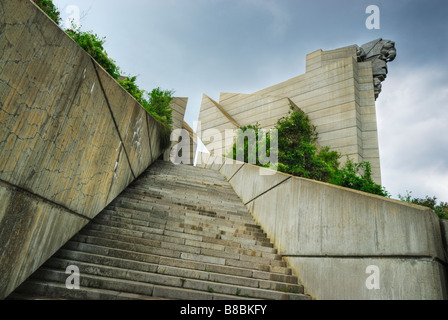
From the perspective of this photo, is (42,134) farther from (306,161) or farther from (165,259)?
(306,161)

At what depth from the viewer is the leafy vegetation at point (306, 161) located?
17.2ft

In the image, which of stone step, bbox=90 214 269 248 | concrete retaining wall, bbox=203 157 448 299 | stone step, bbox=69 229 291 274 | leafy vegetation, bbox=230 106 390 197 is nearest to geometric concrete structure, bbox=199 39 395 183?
leafy vegetation, bbox=230 106 390 197

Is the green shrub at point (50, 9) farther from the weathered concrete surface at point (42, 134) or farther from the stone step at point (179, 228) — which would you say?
the stone step at point (179, 228)

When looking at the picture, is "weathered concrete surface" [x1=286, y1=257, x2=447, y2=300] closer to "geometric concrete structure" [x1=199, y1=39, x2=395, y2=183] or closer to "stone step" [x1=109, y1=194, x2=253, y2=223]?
"stone step" [x1=109, y1=194, x2=253, y2=223]

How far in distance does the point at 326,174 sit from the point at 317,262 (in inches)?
234

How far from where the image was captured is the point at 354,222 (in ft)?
10.5

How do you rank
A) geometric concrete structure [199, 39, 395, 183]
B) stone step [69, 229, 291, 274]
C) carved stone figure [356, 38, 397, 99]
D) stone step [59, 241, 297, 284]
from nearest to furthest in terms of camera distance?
stone step [59, 241, 297, 284] → stone step [69, 229, 291, 274] → geometric concrete structure [199, 39, 395, 183] → carved stone figure [356, 38, 397, 99]

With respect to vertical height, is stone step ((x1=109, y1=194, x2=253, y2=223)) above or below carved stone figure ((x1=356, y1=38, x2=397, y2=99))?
below

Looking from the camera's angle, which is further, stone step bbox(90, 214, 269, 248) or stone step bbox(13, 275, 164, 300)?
stone step bbox(90, 214, 269, 248)

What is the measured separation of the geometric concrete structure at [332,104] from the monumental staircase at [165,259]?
13.4 metres

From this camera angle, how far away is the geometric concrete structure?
16312 mm

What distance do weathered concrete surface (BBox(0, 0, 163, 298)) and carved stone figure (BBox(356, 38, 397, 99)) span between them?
63.7 feet

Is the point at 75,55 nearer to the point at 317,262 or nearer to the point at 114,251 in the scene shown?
the point at 114,251

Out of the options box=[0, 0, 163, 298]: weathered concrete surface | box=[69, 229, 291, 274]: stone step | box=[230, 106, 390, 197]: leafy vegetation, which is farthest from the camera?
box=[230, 106, 390, 197]: leafy vegetation
